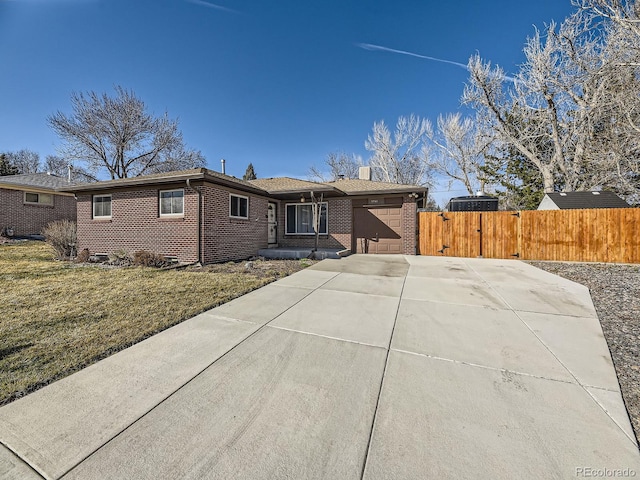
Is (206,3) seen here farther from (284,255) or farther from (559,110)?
(559,110)

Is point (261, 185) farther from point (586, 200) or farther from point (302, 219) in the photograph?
point (586, 200)

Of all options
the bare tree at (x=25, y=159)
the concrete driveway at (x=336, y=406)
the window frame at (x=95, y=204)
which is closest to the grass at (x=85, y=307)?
the concrete driveway at (x=336, y=406)

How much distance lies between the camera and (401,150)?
2517 cm

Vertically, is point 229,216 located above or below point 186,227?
above

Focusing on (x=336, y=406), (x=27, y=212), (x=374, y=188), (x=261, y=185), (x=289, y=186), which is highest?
(x=261, y=185)

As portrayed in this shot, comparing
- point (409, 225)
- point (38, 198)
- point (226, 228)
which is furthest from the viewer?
point (38, 198)

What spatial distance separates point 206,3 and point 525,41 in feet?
50.1

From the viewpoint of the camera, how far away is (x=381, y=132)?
25.1 m

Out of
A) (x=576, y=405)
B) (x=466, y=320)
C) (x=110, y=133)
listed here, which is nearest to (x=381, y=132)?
(x=110, y=133)

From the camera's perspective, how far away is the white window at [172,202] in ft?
27.6

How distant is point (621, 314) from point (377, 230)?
7803 millimetres

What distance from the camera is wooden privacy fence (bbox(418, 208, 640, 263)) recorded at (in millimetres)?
9000

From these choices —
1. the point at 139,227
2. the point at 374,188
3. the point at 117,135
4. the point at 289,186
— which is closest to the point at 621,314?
the point at 374,188

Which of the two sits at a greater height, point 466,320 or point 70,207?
point 70,207
